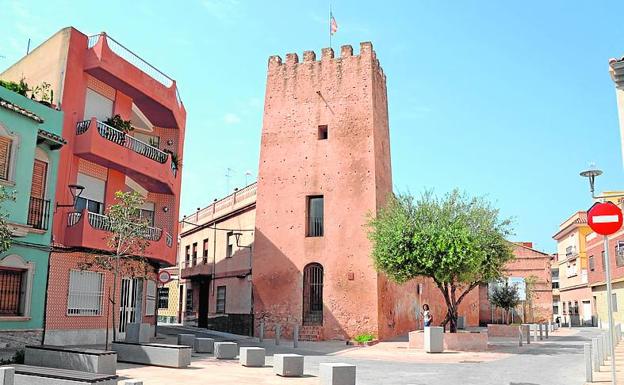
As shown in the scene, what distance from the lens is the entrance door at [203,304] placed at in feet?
118

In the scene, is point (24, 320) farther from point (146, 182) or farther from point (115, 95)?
point (115, 95)

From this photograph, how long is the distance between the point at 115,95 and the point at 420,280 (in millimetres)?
19977

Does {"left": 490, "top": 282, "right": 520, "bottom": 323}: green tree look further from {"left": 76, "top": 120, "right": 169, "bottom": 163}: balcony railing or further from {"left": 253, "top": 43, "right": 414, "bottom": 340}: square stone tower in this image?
{"left": 76, "top": 120, "right": 169, "bottom": 163}: balcony railing

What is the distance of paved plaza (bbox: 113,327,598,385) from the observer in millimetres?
12180

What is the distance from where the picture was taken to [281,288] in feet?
89.3

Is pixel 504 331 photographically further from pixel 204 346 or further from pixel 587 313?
pixel 587 313

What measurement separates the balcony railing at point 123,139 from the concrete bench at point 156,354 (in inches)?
331

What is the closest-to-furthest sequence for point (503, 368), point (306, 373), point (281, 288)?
point (306, 373) → point (503, 368) → point (281, 288)

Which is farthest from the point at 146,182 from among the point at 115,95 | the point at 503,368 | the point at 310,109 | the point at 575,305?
the point at 575,305

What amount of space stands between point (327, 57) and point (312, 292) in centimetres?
1164

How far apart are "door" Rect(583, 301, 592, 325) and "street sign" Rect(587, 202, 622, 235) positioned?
4282 centimetres

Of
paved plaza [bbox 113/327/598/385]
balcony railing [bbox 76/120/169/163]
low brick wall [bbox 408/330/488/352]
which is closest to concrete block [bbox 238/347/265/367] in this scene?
paved plaza [bbox 113/327/598/385]

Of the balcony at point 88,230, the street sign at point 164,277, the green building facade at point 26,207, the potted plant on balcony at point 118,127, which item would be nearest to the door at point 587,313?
the street sign at point 164,277

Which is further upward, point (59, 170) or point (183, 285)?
point (59, 170)
